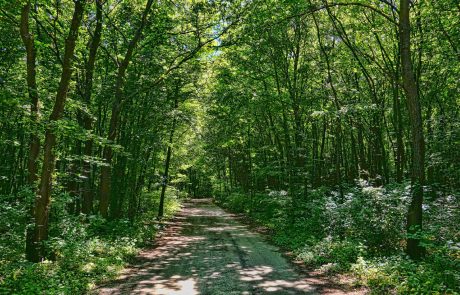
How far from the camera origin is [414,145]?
884 centimetres

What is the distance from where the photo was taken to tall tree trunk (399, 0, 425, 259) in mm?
8609

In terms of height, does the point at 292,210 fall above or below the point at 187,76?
below

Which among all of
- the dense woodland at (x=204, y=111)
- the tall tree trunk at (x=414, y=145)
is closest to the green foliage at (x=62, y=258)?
the dense woodland at (x=204, y=111)

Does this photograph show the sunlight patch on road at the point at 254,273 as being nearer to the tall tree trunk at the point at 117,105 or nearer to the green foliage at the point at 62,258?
the green foliage at the point at 62,258

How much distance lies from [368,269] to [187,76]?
13.3 m

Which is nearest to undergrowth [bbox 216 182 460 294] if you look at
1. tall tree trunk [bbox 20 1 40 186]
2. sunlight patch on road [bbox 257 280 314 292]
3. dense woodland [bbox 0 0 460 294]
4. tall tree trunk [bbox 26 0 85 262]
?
dense woodland [bbox 0 0 460 294]

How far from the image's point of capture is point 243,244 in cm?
1409

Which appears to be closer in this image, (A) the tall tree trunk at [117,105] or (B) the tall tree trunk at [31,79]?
(B) the tall tree trunk at [31,79]

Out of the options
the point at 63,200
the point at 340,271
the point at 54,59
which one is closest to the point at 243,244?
the point at 340,271

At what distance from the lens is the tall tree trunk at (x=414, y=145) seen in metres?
8.61

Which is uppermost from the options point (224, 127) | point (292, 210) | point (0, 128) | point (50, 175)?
point (224, 127)

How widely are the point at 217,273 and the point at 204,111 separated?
16.1 metres

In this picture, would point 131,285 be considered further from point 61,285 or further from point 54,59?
point 54,59

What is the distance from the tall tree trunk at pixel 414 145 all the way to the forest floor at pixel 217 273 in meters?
2.33
